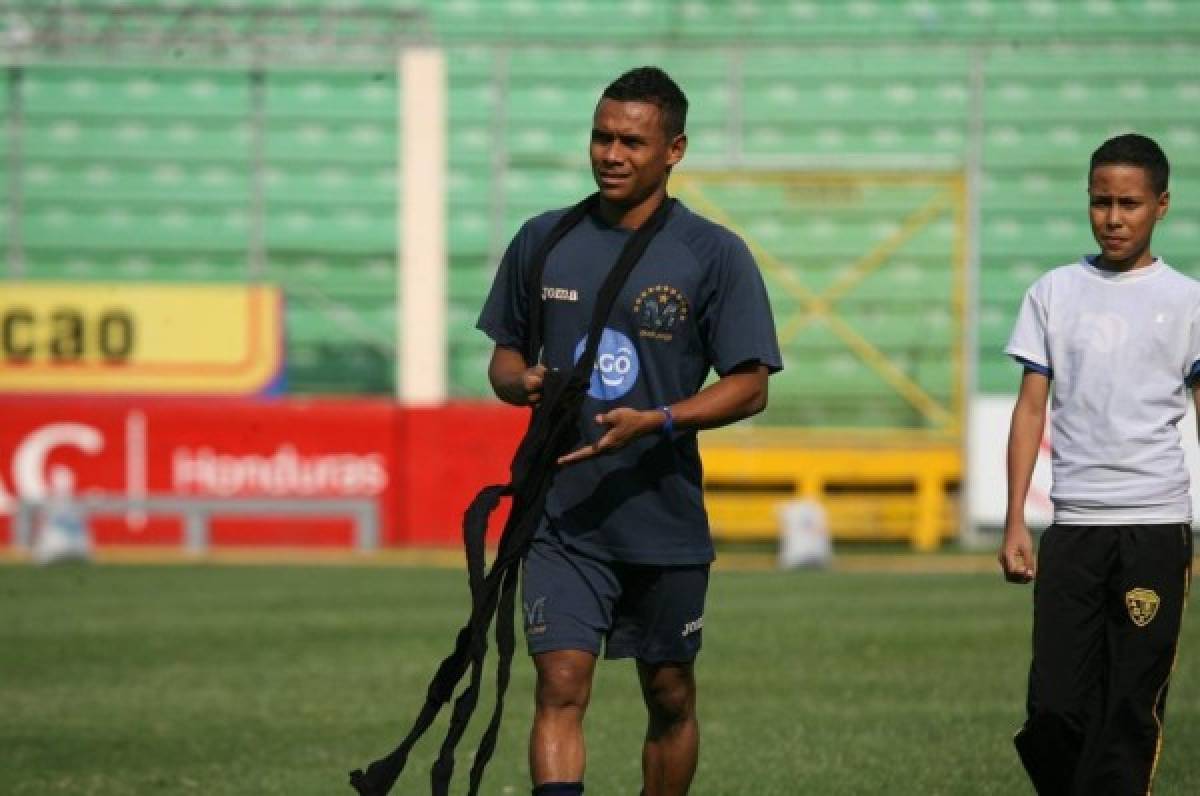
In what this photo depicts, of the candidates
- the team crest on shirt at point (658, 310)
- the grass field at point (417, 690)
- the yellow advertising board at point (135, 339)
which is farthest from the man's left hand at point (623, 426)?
the yellow advertising board at point (135, 339)

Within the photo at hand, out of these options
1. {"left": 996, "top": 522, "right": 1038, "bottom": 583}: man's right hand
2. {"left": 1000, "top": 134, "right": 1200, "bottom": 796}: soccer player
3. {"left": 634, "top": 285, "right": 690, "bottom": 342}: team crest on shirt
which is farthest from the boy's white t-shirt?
{"left": 634, "top": 285, "right": 690, "bottom": 342}: team crest on shirt

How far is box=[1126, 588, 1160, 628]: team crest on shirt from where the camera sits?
667cm

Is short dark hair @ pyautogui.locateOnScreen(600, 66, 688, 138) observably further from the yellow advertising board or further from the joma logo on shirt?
the yellow advertising board

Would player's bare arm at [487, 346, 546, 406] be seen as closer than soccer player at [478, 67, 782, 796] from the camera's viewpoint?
Yes

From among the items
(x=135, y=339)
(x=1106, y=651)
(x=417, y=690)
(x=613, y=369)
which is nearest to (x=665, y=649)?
(x=613, y=369)

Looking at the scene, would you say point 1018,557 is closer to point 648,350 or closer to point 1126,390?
point 1126,390

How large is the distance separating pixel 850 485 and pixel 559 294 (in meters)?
17.8

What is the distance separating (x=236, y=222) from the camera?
2861 centimetres

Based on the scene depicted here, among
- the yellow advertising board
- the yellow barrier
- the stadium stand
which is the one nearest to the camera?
the yellow barrier

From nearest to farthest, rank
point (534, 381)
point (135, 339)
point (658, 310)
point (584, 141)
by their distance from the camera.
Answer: point (534, 381) → point (658, 310) → point (135, 339) → point (584, 141)

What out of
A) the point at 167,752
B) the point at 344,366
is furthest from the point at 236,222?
the point at 167,752

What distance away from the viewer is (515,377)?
6.65 m

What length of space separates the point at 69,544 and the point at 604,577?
15052 millimetres

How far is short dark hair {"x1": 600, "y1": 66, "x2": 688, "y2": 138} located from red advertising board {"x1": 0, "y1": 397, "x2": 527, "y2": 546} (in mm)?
16988
